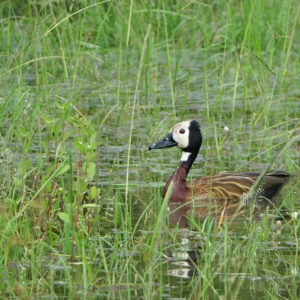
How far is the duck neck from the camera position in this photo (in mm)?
9383

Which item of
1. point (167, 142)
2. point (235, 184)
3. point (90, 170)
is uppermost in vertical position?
point (167, 142)

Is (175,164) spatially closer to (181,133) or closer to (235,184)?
(181,133)

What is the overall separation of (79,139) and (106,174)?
224cm

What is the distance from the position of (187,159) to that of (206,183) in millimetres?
622

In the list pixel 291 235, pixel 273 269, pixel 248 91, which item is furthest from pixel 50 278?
pixel 248 91

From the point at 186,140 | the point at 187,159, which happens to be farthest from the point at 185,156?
the point at 186,140

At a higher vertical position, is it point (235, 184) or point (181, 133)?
point (181, 133)

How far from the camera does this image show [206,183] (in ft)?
29.0

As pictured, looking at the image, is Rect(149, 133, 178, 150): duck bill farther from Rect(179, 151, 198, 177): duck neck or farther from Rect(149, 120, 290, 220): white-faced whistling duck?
Rect(179, 151, 198, 177): duck neck

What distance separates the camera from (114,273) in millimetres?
5941

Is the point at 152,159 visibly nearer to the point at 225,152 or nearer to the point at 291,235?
the point at 225,152

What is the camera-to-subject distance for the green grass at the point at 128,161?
5852mm

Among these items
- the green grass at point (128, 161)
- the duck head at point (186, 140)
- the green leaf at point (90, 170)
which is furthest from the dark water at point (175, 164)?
the green leaf at point (90, 170)

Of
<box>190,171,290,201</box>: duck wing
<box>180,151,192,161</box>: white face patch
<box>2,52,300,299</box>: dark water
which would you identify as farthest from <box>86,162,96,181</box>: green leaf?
<box>180,151,192,161</box>: white face patch
